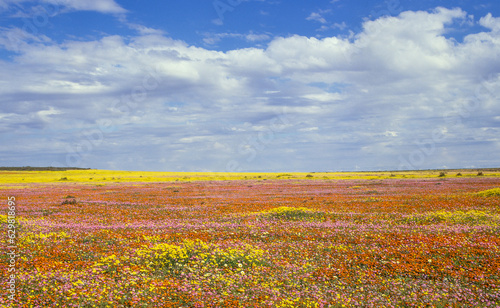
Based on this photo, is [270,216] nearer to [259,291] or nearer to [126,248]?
[126,248]

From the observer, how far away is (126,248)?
544 inches

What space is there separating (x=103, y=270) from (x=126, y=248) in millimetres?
2967

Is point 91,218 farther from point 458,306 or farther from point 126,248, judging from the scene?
point 458,306

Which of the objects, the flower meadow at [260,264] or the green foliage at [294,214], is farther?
the green foliage at [294,214]

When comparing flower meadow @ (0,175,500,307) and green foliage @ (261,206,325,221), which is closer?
flower meadow @ (0,175,500,307)

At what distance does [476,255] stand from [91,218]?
2200 centimetres

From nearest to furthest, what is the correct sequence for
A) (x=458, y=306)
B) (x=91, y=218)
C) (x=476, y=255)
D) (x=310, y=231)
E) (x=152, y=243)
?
(x=458, y=306), (x=476, y=255), (x=152, y=243), (x=310, y=231), (x=91, y=218)

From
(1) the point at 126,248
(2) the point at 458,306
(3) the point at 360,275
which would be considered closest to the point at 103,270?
(1) the point at 126,248

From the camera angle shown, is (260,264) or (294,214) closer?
(260,264)

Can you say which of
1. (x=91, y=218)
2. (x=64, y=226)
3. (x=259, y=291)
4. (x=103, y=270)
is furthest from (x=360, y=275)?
(x=91, y=218)

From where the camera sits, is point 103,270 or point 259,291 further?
point 103,270

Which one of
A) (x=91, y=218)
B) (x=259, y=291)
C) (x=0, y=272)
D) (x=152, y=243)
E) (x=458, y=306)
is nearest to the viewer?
(x=458, y=306)

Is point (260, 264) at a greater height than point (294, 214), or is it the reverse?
point (294, 214)

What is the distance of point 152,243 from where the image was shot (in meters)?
14.7
